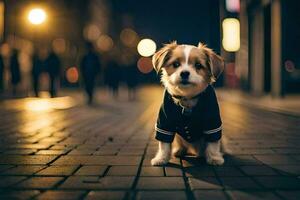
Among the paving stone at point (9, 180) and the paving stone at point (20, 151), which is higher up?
the paving stone at point (9, 180)

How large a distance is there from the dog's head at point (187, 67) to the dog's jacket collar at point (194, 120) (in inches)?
4.8

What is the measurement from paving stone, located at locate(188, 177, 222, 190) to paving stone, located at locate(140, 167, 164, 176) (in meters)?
0.40

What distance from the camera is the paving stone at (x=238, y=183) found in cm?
392

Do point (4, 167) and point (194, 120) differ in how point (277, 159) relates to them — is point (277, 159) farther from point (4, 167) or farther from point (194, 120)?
point (4, 167)

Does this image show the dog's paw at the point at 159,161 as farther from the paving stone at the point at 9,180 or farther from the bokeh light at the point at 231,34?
the bokeh light at the point at 231,34

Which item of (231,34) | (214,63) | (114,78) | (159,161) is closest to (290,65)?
(231,34)

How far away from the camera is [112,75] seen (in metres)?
24.3

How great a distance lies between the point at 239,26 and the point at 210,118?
73.1 ft

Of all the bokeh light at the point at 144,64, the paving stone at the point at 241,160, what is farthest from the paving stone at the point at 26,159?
the bokeh light at the point at 144,64

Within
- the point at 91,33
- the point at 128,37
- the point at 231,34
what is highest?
the point at 128,37

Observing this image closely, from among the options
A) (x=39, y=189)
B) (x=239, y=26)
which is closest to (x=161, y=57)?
(x=39, y=189)

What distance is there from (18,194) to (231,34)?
83.4ft

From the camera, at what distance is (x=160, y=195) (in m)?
3.66

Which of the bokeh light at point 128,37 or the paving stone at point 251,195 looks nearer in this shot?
the paving stone at point 251,195
